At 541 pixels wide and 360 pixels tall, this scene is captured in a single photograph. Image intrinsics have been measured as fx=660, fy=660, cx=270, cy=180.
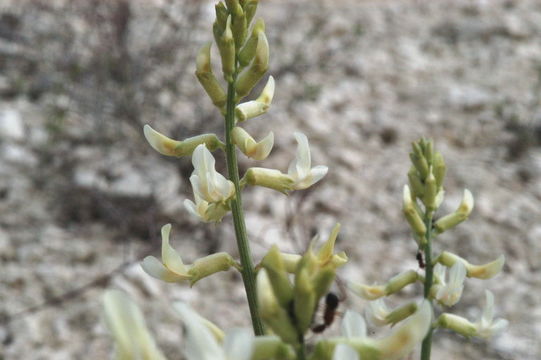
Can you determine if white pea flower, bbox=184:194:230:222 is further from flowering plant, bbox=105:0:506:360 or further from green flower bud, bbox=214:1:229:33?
green flower bud, bbox=214:1:229:33

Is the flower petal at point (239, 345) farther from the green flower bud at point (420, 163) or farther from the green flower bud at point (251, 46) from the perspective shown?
the green flower bud at point (420, 163)

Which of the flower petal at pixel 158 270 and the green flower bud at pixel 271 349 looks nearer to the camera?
the green flower bud at pixel 271 349

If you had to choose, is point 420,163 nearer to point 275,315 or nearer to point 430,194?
point 430,194

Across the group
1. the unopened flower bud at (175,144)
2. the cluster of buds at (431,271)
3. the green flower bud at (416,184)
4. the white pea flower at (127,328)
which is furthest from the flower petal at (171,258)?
the green flower bud at (416,184)

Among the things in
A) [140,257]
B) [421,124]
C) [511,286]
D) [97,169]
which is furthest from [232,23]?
[421,124]

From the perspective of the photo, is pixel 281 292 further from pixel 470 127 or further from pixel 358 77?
pixel 358 77

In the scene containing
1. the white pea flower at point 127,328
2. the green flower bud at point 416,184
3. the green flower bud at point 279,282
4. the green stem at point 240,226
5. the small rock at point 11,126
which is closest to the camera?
the white pea flower at point 127,328

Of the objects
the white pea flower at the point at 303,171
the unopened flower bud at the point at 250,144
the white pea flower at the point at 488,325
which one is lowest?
the white pea flower at the point at 488,325

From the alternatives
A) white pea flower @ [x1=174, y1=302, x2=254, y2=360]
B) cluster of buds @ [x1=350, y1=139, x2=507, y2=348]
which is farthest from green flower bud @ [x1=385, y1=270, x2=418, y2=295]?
white pea flower @ [x1=174, y1=302, x2=254, y2=360]
